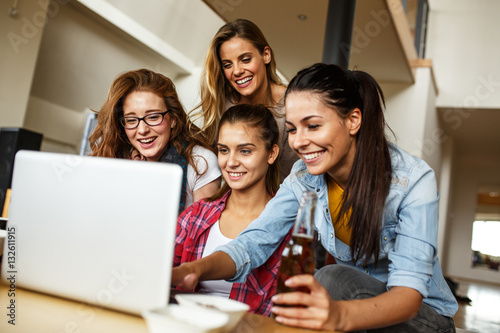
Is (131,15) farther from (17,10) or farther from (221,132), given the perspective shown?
(221,132)

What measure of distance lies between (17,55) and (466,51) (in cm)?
533

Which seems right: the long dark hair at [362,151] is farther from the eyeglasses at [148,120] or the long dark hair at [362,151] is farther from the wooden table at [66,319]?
the eyeglasses at [148,120]

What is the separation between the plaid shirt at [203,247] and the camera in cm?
124

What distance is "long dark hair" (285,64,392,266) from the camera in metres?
0.98

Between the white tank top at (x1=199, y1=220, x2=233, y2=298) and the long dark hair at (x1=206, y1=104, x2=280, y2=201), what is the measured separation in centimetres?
15

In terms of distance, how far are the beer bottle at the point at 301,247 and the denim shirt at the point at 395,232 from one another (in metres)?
0.25

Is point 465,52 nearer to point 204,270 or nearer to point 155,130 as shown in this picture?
point 155,130

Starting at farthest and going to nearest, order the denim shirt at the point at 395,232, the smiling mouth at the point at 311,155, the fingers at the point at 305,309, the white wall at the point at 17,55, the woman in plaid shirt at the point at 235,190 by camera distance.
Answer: the white wall at the point at 17,55 < the woman in plaid shirt at the point at 235,190 < the smiling mouth at the point at 311,155 < the denim shirt at the point at 395,232 < the fingers at the point at 305,309

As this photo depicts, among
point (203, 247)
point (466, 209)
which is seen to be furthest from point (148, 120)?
point (466, 209)

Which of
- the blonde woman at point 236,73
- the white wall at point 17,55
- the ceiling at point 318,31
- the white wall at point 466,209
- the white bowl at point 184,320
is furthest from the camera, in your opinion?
the white wall at point 466,209

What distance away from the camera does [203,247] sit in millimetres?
1380

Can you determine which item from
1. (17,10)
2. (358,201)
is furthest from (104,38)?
(358,201)

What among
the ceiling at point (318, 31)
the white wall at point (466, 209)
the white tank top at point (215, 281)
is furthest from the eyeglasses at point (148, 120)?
the white wall at point (466, 209)

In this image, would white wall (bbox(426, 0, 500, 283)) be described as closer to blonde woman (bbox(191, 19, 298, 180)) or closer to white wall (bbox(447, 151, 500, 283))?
white wall (bbox(447, 151, 500, 283))
